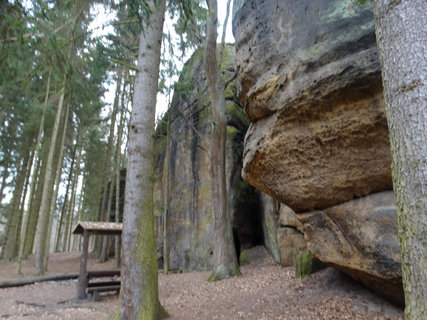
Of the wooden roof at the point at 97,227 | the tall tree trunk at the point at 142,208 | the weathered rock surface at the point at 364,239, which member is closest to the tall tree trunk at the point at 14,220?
the wooden roof at the point at 97,227

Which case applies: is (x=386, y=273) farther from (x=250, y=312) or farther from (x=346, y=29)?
(x=346, y=29)

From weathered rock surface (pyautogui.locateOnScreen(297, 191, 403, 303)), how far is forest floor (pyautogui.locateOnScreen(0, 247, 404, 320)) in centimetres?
62

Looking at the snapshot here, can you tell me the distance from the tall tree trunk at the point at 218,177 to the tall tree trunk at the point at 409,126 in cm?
773

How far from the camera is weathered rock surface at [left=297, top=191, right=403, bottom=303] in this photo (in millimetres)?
4066

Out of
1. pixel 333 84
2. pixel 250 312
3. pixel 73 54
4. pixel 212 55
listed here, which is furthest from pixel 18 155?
pixel 333 84

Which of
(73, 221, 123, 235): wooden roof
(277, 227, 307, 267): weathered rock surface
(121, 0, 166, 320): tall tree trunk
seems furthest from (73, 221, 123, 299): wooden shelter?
(277, 227, 307, 267): weathered rock surface

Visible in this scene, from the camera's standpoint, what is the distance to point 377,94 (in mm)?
4176

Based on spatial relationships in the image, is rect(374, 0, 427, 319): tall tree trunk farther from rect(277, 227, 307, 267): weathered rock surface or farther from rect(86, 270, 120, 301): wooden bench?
rect(86, 270, 120, 301): wooden bench

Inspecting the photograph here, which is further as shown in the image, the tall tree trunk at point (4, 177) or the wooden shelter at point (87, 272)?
the tall tree trunk at point (4, 177)

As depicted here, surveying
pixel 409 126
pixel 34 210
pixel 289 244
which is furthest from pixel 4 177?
pixel 409 126

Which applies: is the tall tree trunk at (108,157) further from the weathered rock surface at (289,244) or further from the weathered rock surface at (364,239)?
the weathered rock surface at (364,239)

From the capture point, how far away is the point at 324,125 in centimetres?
462

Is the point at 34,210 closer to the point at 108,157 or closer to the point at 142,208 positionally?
the point at 108,157

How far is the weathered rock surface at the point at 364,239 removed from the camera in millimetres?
4066
